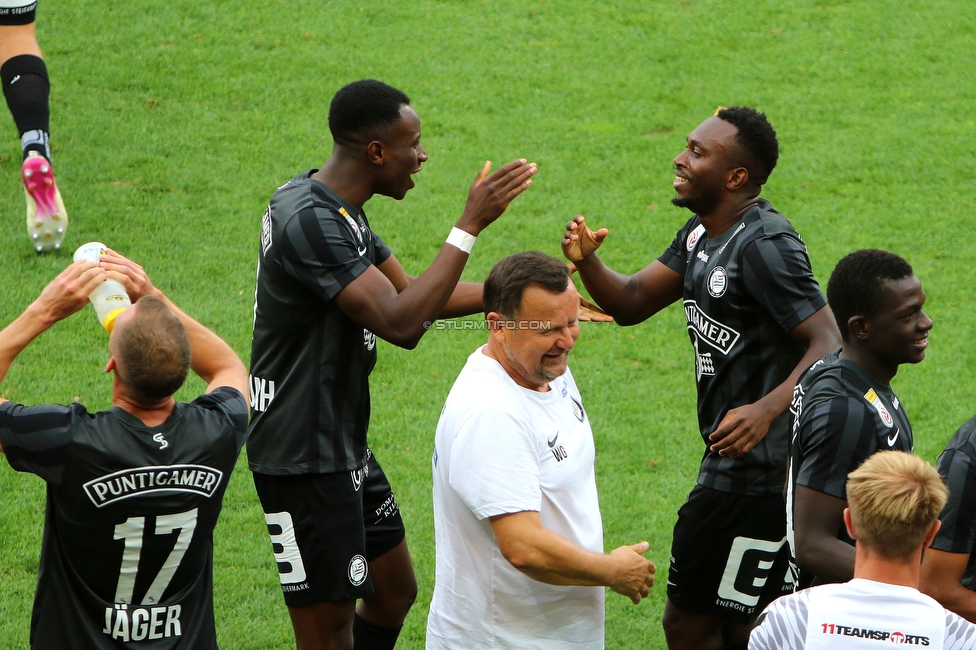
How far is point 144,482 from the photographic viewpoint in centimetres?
341

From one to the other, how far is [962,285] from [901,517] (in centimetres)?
707

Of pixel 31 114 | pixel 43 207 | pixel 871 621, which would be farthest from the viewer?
pixel 43 207

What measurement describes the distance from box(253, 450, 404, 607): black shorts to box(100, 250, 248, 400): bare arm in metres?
0.66

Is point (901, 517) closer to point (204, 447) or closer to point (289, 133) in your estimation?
point (204, 447)

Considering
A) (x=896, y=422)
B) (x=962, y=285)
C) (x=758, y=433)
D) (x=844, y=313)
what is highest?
(x=844, y=313)

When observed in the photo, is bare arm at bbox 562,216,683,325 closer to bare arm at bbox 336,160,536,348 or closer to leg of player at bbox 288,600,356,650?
bare arm at bbox 336,160,536,348

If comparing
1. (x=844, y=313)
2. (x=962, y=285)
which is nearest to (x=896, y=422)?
(x=844, y=313)

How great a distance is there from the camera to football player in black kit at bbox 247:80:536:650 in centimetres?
432

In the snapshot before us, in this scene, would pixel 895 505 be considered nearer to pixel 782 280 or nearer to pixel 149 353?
pixel 782 280

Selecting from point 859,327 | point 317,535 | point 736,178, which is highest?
point 736,178

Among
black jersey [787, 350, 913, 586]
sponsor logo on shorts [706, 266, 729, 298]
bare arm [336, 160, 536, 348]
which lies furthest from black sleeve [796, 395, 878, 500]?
bare arm [336, 160, 536, 348]

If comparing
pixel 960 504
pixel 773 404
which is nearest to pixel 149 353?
pixel 773 404

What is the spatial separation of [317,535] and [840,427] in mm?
2079

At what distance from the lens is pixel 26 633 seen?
5406 millimetres
